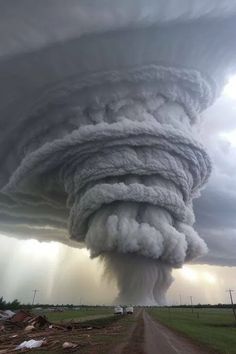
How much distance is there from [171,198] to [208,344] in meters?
70.1

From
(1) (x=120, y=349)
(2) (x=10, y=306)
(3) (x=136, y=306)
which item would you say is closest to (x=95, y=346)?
(1) (x=120, y=349)

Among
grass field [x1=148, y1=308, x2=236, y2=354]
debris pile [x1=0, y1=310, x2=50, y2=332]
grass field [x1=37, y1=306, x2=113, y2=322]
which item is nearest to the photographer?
grass field [x1=148, y1=308, x2=236, y2=354]

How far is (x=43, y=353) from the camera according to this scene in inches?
622

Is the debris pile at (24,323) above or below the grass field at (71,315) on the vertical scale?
below

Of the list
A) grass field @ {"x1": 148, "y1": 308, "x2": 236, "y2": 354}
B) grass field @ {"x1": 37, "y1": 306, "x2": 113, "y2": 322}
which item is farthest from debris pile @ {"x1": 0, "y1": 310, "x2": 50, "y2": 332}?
grass field @ {"x1": 148, "y1": 308, "x2": 236, "y2": 354}

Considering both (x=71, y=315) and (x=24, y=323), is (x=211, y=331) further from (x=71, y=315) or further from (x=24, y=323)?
(x=71, y=315)

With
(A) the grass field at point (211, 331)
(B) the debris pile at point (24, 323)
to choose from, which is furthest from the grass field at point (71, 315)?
(A) the grass field at point (211, 331)

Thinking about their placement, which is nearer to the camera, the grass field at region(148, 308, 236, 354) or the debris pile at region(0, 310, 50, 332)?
the grass field at region(148, 308, 236, 354)

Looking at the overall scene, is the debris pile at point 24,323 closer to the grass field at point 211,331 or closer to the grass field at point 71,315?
the grass field at point 71,315

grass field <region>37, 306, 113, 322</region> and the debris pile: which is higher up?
grass field <region>37, 306, 113, 322</region>

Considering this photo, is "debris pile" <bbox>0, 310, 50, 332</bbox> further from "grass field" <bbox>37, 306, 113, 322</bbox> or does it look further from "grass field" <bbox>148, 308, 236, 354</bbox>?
"grass field" <bbox>148, 308, 236, 354</bbox>

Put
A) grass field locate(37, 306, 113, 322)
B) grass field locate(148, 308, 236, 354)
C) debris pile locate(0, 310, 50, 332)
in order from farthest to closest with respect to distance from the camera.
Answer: grass field locate(37, 306, 113, 322) < debris pile locate(0, 310, 50, 332) < grass field locate(148, 308, 236, 354)

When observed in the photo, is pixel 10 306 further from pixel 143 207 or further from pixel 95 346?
pixel 95 346

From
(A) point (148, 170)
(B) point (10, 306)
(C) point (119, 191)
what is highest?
(A) point (148, 170)
